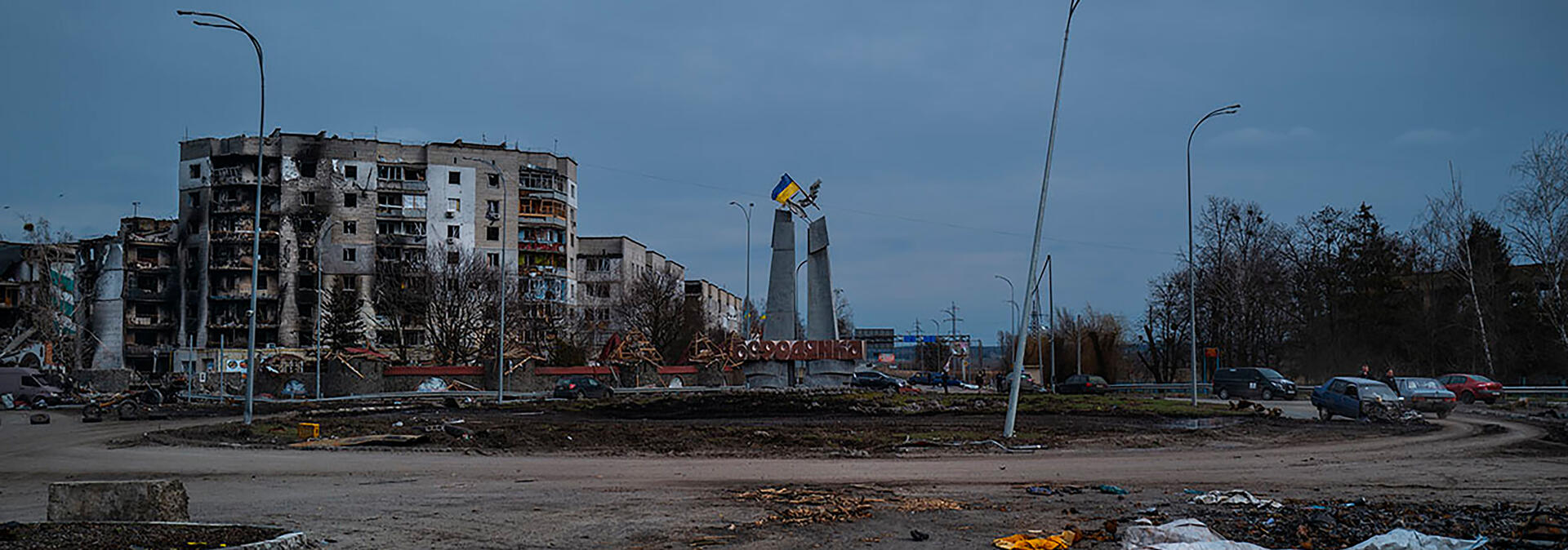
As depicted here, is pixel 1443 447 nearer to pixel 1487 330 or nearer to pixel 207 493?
pixel 207 493

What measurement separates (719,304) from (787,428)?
12402 centimetres

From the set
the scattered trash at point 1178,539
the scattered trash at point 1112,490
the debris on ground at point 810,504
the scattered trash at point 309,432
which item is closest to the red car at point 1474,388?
the scattered trash at point 1112,490

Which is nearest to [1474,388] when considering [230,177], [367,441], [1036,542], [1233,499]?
[1233,499]

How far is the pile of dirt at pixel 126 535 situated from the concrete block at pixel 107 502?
204mm

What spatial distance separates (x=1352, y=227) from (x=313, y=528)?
7177 cm

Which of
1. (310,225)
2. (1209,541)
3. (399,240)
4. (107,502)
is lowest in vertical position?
(1209,541)

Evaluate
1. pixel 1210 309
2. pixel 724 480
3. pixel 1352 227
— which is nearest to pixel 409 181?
pixel 1210 309

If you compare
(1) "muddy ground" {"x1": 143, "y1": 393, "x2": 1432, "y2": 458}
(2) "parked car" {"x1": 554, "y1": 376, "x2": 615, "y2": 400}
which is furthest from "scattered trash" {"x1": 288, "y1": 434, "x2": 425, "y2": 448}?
(2) "parked car" {"x1": 554, "y1": 376, "x2": 615, "y2": 400}

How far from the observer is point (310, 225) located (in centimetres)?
9256

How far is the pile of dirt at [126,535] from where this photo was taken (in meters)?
8.84

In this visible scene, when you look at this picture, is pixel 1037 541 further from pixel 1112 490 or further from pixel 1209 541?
pixel 1112 490

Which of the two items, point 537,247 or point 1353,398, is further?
point 537,247

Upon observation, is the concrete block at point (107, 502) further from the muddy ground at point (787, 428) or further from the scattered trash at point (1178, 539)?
the muddy ground at point (787, 428)

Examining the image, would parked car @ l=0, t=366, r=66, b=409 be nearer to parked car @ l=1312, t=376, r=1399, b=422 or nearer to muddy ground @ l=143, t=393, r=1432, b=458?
muddy ground @ l=143, t=393, r=1432, b=458
